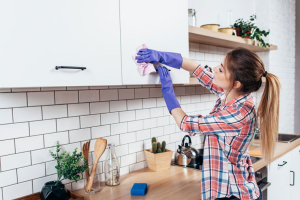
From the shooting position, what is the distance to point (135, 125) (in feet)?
6.54

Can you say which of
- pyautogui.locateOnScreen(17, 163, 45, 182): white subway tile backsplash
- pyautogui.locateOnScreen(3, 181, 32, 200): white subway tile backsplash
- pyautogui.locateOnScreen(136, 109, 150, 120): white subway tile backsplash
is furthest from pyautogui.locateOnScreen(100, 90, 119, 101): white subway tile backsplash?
pyautogui.locateOnScreen(3, 181, 32, 200): white subway tile backsplash

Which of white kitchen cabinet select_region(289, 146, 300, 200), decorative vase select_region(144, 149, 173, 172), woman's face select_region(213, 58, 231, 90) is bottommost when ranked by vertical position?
white kitchen cabinet select_region(289, 146, 300, 200)

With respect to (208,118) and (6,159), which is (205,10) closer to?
(208,118)

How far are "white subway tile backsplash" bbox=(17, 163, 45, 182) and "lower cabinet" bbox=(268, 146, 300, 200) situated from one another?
1702mm

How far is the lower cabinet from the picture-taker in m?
2.24

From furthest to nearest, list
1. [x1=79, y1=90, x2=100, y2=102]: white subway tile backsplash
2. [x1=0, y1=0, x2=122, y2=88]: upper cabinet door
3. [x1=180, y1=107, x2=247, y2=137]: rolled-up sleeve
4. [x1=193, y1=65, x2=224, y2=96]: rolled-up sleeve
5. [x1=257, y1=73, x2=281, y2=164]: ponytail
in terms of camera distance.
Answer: [x1=193, y1=65, x2=224, y2=96]: rolled-up sleeve → [x1=79, y1=90, x2=100, y2=102]: white subway tile backsplash → [x1=257, y1=73, x2=281, y2=164]: ponytail → [x1=180, y1=107, x2=247, y2=137]: rolled-up sleeve → [x1=0, y1=0, x2=122, y2=88]: upper cabinet door

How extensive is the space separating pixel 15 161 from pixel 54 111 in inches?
13.1

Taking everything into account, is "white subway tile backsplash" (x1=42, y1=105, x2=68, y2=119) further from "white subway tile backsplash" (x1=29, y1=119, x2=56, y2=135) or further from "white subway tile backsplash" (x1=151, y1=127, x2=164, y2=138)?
"white subway tile backsplash" (x1=151, y1=127, x2=164, y2=138)

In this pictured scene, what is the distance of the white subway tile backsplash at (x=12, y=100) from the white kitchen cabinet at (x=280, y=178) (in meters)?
1.87

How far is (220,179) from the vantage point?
145 centimetres

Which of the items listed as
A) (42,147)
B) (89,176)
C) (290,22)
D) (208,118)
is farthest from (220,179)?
(290,22)

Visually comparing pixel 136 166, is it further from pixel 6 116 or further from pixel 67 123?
pixel 6 116

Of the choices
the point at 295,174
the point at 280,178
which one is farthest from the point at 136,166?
the point at 295,174

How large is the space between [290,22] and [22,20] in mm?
3950
